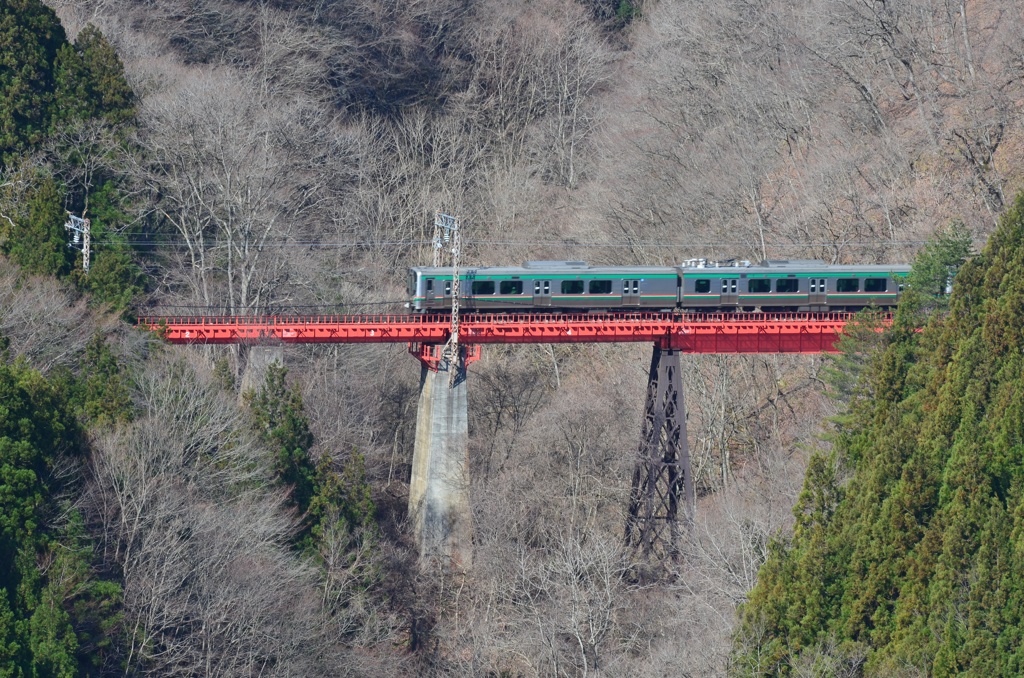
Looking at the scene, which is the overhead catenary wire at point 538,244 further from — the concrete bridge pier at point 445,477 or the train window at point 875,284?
the concrete bridge pier at point 445,477

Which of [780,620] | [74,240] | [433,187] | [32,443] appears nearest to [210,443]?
[32,443]

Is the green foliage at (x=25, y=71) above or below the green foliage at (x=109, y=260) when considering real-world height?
above

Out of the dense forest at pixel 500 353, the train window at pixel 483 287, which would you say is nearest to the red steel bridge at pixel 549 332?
the train window at pixel 483 287

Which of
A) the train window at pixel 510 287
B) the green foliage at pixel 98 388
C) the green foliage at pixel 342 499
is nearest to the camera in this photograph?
the green foliage at pixel 98 388

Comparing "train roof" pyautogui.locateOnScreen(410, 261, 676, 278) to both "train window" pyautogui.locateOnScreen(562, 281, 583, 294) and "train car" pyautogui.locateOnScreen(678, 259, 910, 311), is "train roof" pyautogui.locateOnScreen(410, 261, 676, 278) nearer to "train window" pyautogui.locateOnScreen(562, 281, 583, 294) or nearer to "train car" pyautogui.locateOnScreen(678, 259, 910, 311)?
"train window" pyautogui.locateOnScreen(562, 281, 583, 294)

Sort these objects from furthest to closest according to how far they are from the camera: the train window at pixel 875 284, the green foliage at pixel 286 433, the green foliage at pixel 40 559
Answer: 1. the train window at pixel 875 284
2. the green foliage at pixel 286 433
3. the green foliage at pixel 40 559

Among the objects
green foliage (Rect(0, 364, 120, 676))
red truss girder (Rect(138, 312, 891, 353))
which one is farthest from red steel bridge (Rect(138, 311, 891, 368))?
green foliage (Rect(0, 364, 120, 676))

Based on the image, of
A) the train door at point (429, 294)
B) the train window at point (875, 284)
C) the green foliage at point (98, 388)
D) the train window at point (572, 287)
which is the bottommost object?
the green foliage at point (98, 388)

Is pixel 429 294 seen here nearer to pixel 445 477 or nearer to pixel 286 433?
pixel 445 477
